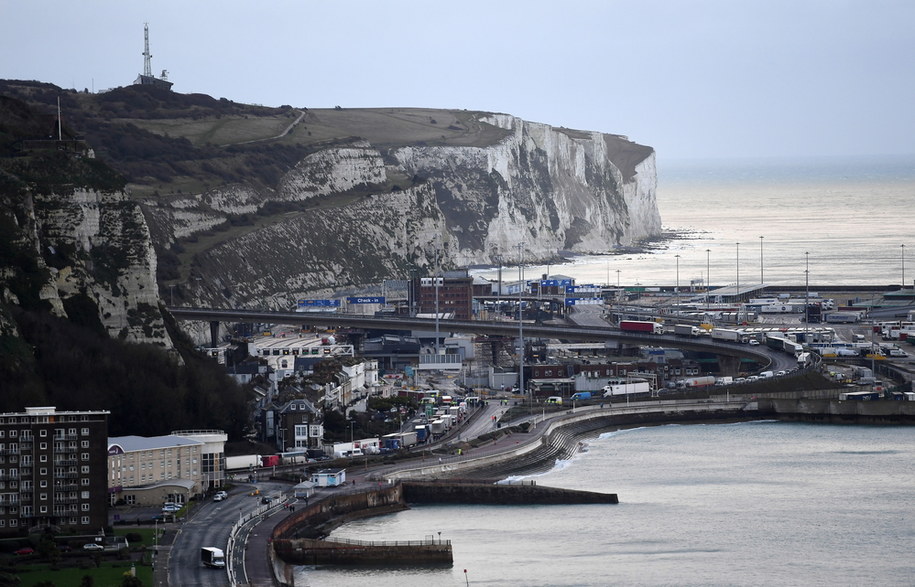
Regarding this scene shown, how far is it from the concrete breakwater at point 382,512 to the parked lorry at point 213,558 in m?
1.12

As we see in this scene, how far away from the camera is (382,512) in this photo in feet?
131

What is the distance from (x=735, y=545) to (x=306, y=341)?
33.0 meters

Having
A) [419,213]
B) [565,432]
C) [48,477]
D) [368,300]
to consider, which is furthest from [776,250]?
[48,477]

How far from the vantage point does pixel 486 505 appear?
4134 cm

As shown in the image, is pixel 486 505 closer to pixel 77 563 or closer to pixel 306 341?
pixel 77 563

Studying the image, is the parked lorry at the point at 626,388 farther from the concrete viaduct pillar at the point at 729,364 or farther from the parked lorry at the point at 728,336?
the parked lorry at the point at 728,336

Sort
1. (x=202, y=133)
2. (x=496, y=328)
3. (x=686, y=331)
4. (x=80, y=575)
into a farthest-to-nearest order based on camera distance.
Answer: (x=202, y=133) → (x=496, y=328) → (x=686, y=331) → (x=80, y=575)

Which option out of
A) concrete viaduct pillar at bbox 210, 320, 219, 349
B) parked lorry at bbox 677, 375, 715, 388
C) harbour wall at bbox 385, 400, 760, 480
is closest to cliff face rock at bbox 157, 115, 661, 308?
concrete viaduct pillar at bbox 210, 320, 219, 349

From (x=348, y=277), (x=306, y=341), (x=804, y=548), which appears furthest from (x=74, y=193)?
(x=348, y=277)

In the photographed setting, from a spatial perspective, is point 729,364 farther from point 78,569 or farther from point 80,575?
point 80,575

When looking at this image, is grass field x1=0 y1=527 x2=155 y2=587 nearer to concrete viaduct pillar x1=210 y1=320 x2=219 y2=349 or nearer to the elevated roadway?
the elevated roadway

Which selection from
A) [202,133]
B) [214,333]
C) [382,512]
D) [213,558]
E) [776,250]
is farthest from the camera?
[776,250]

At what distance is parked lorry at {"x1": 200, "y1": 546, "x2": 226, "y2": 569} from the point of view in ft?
106

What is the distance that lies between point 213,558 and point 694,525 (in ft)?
34.1
